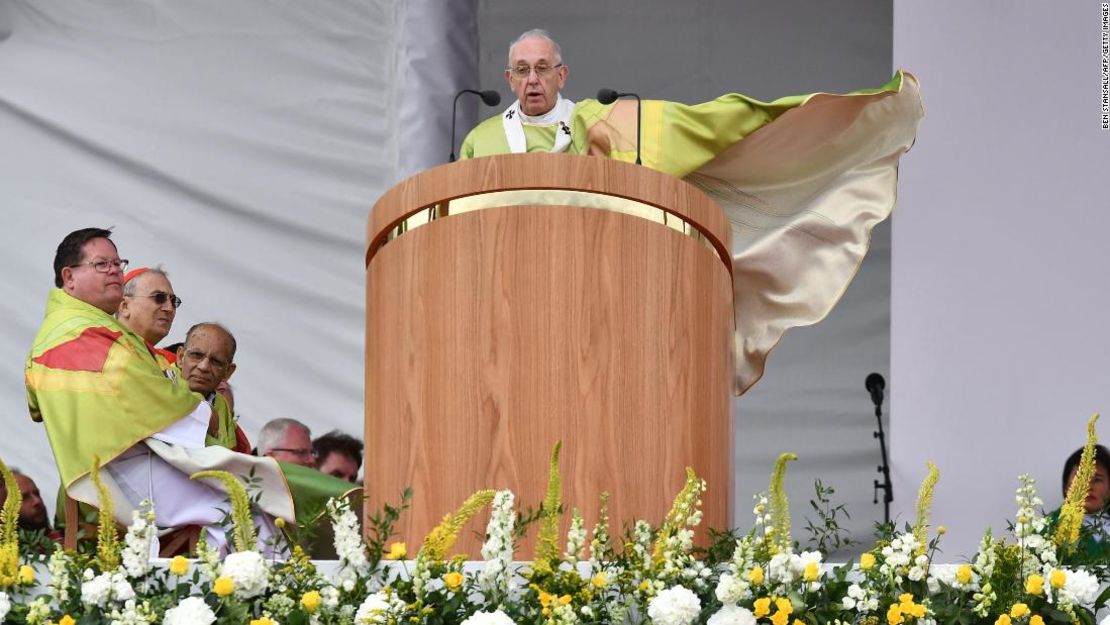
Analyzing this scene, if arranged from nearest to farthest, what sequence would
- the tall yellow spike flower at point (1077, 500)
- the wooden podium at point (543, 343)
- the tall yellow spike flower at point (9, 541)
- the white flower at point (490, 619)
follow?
the white flower at point (490, 619)
the tall yellow spike flower at point (1077, 500)
the tall yellow spike flower at point (9, 541)
the wooden podium at point (543, 343)

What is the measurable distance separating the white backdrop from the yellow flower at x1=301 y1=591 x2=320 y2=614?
3.68m

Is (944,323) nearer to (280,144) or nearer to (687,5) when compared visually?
(687,5)

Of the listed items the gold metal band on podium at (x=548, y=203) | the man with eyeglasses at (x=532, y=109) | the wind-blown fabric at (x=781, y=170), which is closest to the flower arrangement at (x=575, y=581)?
the gold metal band on podium at (x=548, y=203)

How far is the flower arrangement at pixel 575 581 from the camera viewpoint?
341 cm

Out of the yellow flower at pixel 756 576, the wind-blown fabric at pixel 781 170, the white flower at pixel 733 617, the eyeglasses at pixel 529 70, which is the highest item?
the eyeglasses at pixel 529 70

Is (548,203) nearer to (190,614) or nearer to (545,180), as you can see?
(545,180)

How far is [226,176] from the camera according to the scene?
9.01 m

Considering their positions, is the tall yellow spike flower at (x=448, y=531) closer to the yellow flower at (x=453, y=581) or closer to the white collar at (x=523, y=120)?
the yellow flower at (x=453, y=581)

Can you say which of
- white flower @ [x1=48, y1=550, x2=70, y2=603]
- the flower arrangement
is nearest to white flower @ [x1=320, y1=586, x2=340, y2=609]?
the flower arrangement

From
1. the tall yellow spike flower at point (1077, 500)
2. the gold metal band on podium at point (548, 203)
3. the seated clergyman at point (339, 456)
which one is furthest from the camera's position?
the seated clergyman at point (339, 456)

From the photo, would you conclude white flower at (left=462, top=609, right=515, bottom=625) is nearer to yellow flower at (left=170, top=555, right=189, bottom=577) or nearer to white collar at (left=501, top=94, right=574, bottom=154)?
yellow flower at (left=170, top=555, right=189, bottom=577)

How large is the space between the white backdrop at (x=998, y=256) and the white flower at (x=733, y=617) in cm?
332

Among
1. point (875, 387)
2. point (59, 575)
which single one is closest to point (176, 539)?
point (59, 575)

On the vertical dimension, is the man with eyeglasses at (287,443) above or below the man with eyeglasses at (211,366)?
below
